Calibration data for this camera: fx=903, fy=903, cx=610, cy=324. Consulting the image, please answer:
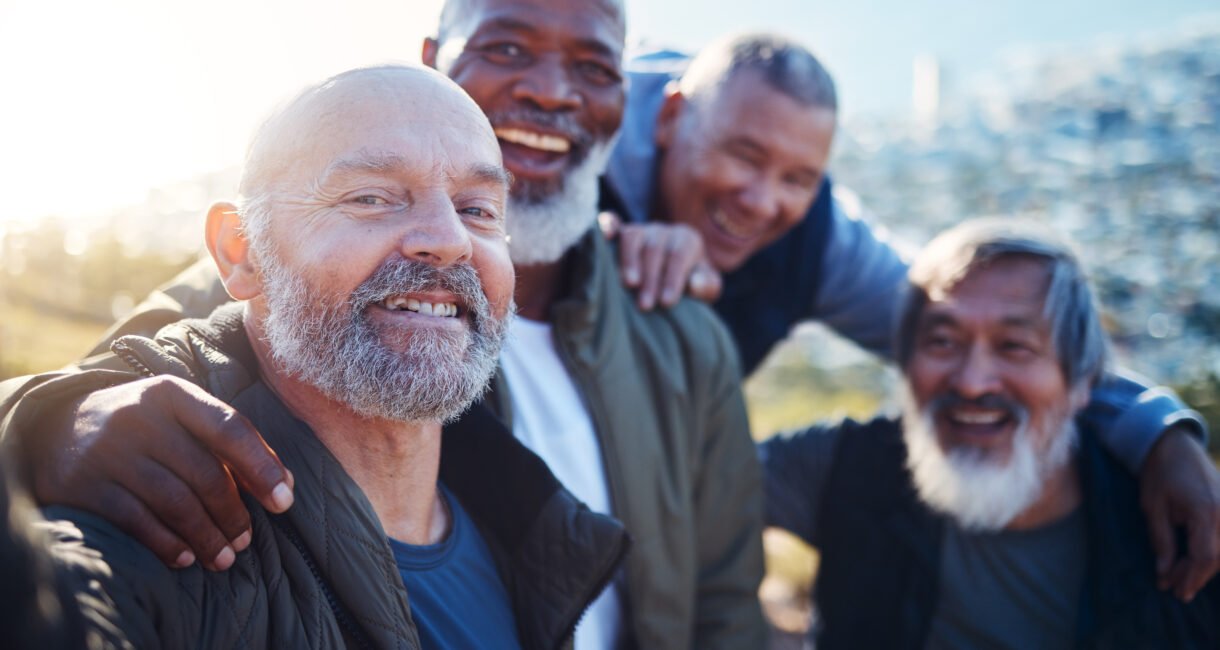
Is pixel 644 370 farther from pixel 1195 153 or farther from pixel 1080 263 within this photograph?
pixel 1195 153

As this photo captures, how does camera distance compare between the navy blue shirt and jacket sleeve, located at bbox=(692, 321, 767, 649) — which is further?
jacket sleeve, located at bbox=(692, 321, 767, 649)

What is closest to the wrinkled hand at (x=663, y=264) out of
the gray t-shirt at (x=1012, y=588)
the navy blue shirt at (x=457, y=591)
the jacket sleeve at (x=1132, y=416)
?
the navy blue shirt at (x=457, y=591)

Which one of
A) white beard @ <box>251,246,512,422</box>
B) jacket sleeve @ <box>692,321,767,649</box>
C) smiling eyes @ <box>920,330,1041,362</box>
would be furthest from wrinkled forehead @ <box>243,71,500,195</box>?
smiling eyes @ <box>920,330,1041,362</box>

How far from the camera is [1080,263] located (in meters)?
3.25

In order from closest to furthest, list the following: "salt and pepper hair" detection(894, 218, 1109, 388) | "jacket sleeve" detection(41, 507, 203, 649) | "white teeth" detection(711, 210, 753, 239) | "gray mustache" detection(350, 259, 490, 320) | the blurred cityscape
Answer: "jacket sleeve" detection(41, 507, 203, 649), "gray mustache" detection(350, 259, 490, 320), "salt and pepper hair" detection(894, 218, 1109, 388), "white teeth" detection(711, 210, 753, 239), the blurred cityscape

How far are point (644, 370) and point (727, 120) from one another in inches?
49.7

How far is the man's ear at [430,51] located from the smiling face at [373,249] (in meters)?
1.23

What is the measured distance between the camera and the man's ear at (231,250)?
1727 mm

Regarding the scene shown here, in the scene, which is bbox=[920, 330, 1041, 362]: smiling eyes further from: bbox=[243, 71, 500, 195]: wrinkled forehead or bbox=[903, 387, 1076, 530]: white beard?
bbox=[243, 71, 500, 195]: wrinkled forehead

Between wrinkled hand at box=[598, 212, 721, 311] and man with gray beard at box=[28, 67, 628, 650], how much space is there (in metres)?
1.06

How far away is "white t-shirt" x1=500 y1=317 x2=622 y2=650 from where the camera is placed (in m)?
2.48

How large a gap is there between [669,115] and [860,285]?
3.57 feet

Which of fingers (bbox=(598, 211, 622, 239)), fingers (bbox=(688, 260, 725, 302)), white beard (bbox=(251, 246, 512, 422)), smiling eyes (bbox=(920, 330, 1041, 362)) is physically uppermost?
white beard (bbox=(251, 246, 512, 422))

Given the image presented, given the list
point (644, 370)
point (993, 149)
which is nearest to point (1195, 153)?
point (993, 149)
